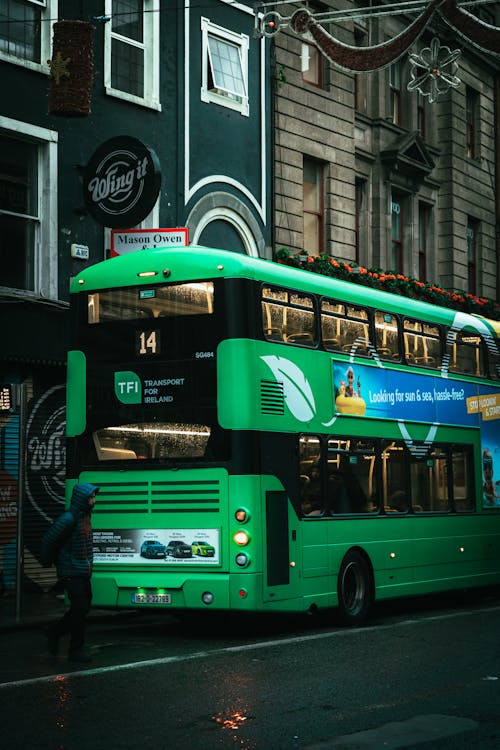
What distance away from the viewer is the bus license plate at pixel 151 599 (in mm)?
14016

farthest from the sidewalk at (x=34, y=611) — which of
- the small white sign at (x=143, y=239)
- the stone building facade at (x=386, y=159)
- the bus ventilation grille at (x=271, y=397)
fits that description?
the stone building facade at (x=386, y=159)

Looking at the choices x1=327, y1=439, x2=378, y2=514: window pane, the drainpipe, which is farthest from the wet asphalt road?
the drainpipe

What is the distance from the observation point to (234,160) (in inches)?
947

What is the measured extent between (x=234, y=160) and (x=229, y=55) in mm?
2030

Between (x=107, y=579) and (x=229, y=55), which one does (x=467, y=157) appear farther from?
(x=107, y=579)

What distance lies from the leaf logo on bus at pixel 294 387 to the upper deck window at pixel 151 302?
0.99 metres

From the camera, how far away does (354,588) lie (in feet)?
52.2

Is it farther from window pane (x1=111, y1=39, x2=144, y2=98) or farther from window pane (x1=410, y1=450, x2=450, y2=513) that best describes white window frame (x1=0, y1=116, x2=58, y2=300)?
window pane (x1=410, y1=450, x2=450, y2=513)

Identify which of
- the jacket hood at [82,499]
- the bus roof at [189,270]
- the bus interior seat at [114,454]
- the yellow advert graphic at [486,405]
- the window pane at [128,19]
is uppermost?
the window pane at [128,19]

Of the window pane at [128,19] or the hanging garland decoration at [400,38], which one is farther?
the window pane at [128,19]

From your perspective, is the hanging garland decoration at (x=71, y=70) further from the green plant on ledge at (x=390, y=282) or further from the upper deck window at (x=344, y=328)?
the green plant on ledge at (x=390, y=282)

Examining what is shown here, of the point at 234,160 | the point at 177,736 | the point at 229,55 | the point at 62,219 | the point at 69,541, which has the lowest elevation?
the point at 177,736

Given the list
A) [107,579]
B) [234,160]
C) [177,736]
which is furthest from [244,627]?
[234,160]

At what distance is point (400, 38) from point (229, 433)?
558cm
